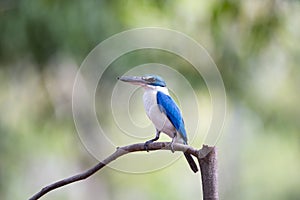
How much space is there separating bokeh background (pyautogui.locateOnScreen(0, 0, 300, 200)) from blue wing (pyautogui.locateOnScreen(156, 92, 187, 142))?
114cm

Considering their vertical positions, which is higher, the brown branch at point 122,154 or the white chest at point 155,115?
the white chest at point 155,115

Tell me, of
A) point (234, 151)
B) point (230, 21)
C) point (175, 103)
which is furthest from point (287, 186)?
point (175, 103)

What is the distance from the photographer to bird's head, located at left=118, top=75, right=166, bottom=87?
1.51ft

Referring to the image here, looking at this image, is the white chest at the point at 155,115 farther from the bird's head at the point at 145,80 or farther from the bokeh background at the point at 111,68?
the bokeh background at the point at 111,68

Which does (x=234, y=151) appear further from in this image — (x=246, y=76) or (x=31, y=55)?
(x=31, y=55)

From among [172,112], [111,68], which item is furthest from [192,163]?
[111,68]

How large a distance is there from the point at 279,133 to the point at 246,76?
0.40 m

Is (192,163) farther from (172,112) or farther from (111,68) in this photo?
(111,68)

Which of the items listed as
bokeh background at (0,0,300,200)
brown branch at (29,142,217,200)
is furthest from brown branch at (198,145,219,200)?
bokeh background at (0,0,300,200)

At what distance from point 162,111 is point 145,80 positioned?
3 cm

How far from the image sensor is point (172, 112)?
0.49 metres

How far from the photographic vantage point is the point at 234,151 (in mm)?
4457

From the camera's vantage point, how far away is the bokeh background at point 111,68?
2471mm

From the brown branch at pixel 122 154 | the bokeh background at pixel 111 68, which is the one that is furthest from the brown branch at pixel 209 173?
the bokeh background at pixel 111 68
